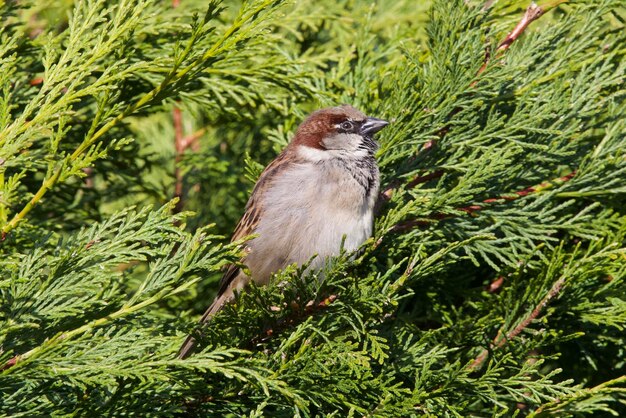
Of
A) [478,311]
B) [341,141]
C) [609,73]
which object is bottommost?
[478,311]

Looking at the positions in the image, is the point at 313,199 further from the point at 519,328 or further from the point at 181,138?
the point at 181,138

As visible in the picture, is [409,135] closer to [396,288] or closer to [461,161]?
[461,161]

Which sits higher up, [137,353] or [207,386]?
[137,353]

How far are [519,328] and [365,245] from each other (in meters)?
0.61

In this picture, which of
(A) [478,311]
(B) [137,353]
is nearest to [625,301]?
(A) [478,311]

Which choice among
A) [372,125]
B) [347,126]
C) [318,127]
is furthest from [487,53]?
[318,127]

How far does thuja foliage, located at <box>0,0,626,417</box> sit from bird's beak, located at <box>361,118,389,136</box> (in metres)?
A: 0.04

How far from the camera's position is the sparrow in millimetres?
3031

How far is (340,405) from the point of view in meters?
2.32

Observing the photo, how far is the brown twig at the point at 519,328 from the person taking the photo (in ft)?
8.52

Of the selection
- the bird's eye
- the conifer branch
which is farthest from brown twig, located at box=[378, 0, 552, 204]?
the conifer branch

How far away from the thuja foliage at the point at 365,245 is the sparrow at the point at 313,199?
9cm

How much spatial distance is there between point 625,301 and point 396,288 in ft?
3.02

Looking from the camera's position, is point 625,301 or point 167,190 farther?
point 167,190
